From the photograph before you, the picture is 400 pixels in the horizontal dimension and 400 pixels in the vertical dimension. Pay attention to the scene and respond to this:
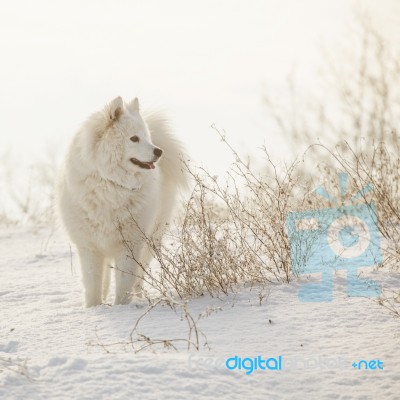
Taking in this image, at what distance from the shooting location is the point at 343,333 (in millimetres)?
2980

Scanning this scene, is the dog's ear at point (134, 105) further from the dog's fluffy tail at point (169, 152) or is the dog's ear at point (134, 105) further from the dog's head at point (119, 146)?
the dog's fluffy tail at point (169, 152)

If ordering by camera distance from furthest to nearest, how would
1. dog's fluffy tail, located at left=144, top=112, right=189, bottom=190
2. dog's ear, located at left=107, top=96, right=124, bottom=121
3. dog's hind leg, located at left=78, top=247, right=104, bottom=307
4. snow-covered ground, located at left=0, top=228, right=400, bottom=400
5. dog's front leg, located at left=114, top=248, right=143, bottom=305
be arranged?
1. dog's fluffy tail, located at left=144, top=112, right=189, bottom=190
2. dog's ear, located at left=107, top=96, right=124, bottom=121
3. dog's hind leg, located at left=78, top=247, right=104, bottom=307
4. dog's front leg, located at left=114, top=248, right=143, bottom=305
5. snow-covered ground, located at left=0, top=228, right=400, bottom=400

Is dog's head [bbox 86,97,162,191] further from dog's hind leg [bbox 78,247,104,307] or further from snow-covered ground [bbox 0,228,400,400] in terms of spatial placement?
snow-covered ground [bbox 0,228,400,400]

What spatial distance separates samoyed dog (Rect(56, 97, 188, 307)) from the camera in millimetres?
4449

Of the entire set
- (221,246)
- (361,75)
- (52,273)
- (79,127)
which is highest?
(361,75)

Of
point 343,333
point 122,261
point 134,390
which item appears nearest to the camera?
point 134,390

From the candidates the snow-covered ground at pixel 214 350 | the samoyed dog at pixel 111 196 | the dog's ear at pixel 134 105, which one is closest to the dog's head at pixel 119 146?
the samoyed dog at pixel 111 196

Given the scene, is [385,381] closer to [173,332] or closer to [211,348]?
[211,348]

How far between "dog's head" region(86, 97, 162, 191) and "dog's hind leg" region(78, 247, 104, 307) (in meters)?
0.65

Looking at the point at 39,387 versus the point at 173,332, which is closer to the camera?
the point at 39,387

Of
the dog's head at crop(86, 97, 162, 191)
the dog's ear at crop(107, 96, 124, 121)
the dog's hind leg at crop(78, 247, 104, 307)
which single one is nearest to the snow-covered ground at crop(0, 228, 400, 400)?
the dog's hind leg at crop(78, 247, 104, 307)

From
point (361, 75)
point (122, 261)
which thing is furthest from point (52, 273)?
point (361, 75)

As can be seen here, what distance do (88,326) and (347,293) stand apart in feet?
Result: 5.61

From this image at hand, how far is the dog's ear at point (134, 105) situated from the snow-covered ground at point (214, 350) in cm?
188
